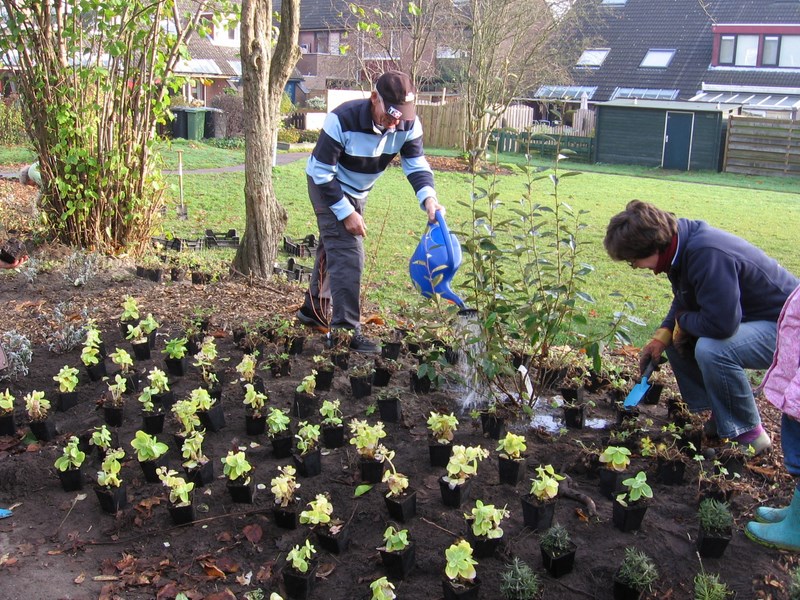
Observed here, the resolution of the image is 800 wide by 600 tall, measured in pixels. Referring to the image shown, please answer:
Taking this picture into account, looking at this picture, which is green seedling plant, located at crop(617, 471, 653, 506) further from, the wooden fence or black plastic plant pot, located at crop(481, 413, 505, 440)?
the wooden fence

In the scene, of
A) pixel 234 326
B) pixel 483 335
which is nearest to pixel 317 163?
pixel 234 326

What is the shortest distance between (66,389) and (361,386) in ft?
5.25

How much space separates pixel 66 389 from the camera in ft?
13.8

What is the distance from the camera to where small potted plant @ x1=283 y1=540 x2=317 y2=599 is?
268 cm

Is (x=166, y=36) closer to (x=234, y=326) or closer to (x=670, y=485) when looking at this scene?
(x=234, y=326)

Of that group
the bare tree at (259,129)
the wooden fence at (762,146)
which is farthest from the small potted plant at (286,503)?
the wooden fence at (762,146)

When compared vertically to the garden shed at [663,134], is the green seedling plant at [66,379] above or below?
below

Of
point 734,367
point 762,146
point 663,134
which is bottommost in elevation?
point 734,367

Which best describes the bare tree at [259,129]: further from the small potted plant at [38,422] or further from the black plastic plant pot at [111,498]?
the black plastic plant pot at [111,498]

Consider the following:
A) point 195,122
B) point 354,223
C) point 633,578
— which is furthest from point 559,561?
point 195,122

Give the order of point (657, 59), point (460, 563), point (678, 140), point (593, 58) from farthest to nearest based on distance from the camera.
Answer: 1. point (593, 58)
2. point (657, 59)
3. point (678, 140)
4. point (460, 563)

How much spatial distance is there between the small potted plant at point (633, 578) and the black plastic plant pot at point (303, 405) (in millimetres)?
1812

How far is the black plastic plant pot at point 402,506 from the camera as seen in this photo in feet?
9.90

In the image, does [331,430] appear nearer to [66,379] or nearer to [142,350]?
[66,379]
